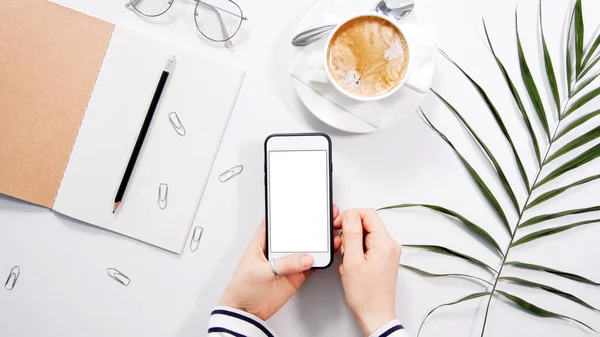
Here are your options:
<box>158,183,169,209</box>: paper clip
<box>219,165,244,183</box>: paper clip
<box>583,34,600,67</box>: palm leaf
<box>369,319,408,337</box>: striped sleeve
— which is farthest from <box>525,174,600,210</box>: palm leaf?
<box>158,183,169,209</box>: paper clip

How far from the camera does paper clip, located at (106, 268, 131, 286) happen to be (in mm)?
1006

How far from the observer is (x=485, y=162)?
39.4 inches

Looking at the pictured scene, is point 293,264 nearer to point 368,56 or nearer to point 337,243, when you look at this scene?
point 337,243

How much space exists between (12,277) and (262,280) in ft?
1.66

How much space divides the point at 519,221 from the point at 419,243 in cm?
19

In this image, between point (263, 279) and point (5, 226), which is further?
point (5, 226)

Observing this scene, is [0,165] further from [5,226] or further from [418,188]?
[418,188]

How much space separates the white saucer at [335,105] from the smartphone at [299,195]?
0.12 feet

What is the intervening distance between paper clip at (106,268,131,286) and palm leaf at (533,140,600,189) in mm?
809

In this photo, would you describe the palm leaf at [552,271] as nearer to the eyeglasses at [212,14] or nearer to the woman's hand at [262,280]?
the woman's hand at [262,280]

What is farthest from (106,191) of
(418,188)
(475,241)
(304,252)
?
(475,241)

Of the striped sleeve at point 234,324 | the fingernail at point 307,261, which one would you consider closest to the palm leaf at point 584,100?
the fingernail at point 307,261

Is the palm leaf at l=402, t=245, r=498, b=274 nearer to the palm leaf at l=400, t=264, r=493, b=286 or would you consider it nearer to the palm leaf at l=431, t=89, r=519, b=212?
the palm leaf at l=400, t=264, r=493, b=286

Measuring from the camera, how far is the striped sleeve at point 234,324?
0.88 m
